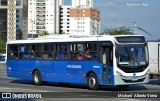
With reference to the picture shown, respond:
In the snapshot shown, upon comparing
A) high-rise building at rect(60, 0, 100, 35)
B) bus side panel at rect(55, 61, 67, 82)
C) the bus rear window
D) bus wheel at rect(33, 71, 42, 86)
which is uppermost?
high-rise building at rect(60, 0, 100, 35)

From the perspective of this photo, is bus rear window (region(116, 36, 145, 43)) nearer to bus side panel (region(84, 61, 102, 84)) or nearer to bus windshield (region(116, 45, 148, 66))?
bus windshield (region(116, 45, 148, 66))

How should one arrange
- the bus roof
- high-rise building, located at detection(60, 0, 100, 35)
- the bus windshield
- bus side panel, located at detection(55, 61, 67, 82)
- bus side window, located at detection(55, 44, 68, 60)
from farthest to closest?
high-rise building, located at detection(60, 0, 100, 35), bus side panel, located at detection(55, 61, 67, 82), bus side window, located at detection(55, 44, 68, 60), the bus roof, the bus windshield

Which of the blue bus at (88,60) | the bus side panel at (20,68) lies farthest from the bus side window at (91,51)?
the bus side panel at (20,68)

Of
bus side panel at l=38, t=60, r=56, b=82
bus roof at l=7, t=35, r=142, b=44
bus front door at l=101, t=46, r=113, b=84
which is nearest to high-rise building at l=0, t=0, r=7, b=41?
bus roof at l=7, t=35, r=142, b=44

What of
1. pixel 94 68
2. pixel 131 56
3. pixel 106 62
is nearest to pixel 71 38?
pixel 94 68

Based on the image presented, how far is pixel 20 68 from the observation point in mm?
30156

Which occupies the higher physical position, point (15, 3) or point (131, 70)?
point (15, 3)

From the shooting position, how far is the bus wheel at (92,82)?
24.4 m

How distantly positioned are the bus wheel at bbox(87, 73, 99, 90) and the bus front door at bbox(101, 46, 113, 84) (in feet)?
1.80

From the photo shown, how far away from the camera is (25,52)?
2973cm

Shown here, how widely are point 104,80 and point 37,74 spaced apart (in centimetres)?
633

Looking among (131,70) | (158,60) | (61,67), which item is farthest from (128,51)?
(158,60)

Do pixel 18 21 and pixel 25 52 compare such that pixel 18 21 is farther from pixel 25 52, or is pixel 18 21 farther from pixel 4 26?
pixel 25 52

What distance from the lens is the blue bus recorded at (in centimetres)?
2370
